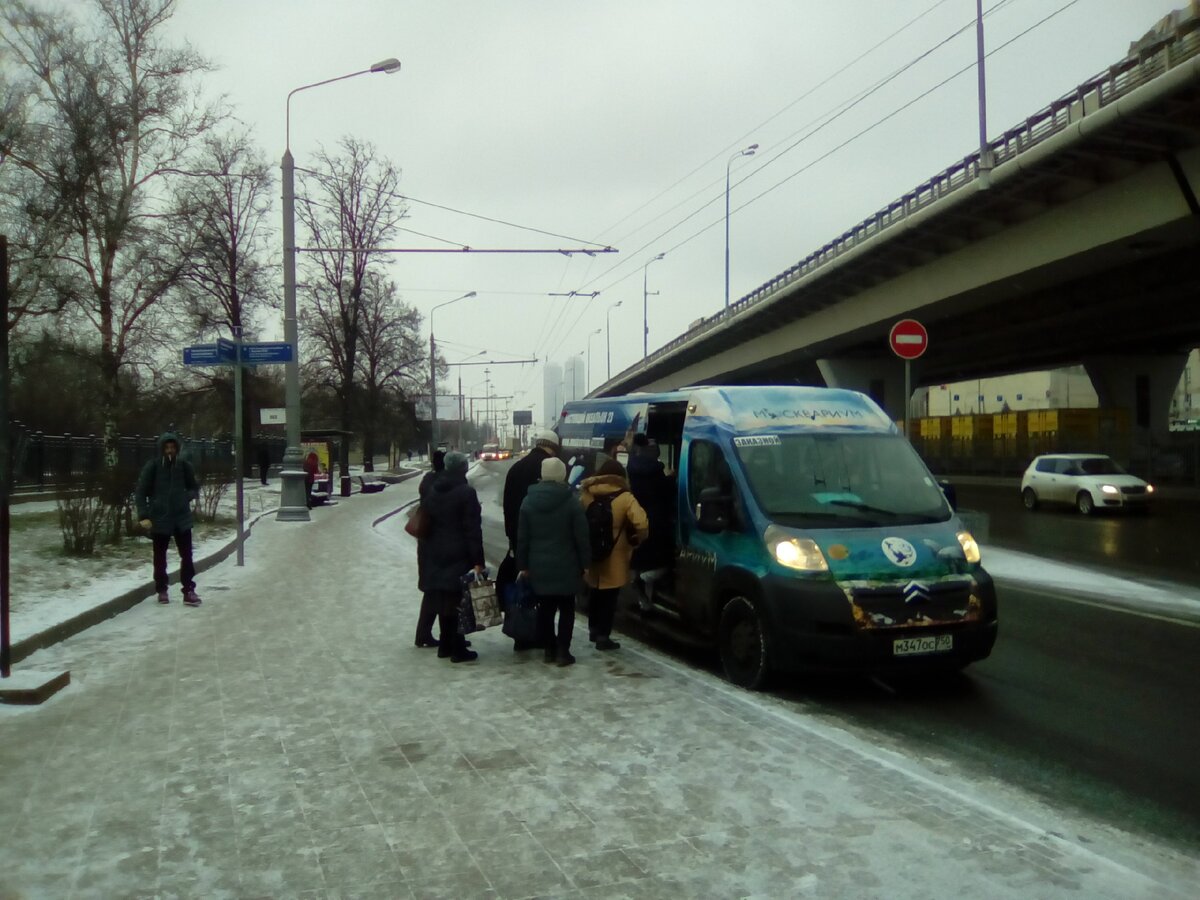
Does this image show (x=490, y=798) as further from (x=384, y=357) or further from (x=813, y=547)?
(x=384, y=357)

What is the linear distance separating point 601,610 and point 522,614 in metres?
0.73

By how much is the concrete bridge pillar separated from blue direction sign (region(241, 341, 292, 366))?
38.6 metres

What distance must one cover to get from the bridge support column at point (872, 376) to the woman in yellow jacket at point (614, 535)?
33776 mm

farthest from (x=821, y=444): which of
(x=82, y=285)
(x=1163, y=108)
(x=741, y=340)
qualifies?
(x=741, y=340)

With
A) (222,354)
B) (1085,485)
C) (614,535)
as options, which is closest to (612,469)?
(614,535)

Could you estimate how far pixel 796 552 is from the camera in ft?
22.8

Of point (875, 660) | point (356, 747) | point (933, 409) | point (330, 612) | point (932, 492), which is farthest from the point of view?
point (933, 409)

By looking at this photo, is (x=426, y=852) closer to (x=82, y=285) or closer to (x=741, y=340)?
(x=82, y=285)

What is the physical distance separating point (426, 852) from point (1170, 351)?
47.7 metres

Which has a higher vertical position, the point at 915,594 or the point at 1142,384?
the point at 1142,384

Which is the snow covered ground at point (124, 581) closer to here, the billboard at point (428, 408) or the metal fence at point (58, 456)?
the metal fence at point (58, 456)

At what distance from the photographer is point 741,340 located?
4612 centimetres

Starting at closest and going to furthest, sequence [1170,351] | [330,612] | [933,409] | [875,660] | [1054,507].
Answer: [875,660], [330,612], [1054,507], [1170,351], [933,409]

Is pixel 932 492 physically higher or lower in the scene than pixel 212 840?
higher
